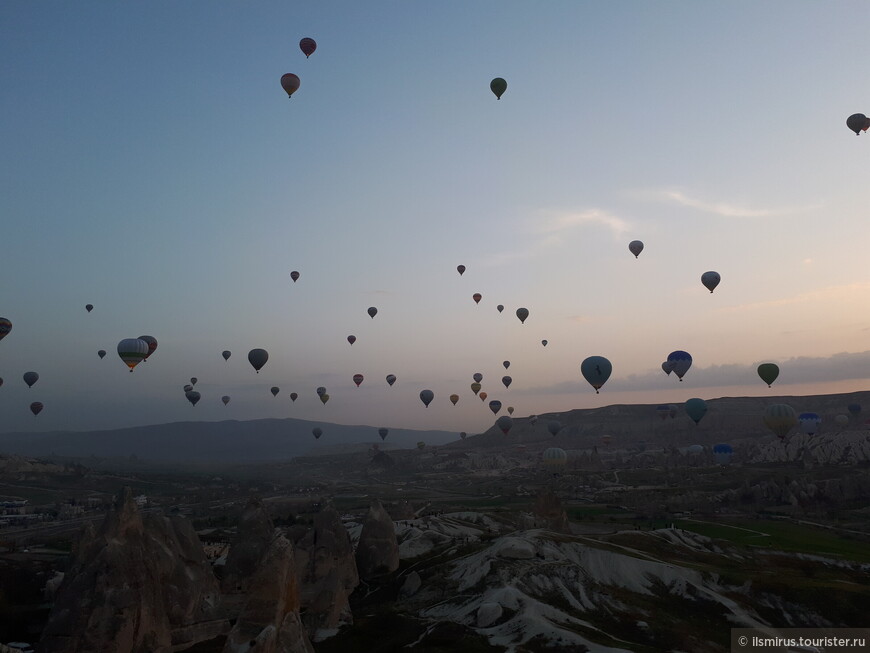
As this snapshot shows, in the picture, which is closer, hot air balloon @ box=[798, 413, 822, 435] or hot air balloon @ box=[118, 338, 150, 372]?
hot air balloon @ box=[118, 338, 150, 372]

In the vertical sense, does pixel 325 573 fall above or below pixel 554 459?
below

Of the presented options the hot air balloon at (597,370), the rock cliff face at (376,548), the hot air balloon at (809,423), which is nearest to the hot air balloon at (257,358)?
the rock cliff face at (376,548)

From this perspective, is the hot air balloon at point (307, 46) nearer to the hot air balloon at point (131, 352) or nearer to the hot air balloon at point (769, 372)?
the hot air balloon at point (131, 352)

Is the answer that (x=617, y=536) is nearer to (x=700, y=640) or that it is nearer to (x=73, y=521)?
(x=700, y=640)

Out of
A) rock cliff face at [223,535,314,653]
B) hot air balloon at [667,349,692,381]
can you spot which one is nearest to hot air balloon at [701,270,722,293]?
hot air balloon at [667,349,692,381]

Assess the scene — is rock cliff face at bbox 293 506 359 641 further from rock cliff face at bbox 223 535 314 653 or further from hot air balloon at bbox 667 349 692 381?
hot air balloon at bbox 667 349 692 381

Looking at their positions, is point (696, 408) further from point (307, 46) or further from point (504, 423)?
point (307, 46)

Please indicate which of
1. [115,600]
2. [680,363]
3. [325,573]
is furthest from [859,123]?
[115,600]
